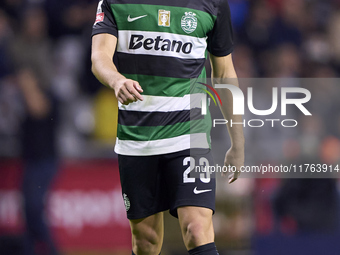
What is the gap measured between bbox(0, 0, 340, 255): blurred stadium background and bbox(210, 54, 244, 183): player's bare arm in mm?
1566

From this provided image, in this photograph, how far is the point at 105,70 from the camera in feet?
7.96

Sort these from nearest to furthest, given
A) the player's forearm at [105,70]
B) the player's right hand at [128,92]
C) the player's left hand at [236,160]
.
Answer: the player's right hand at [128,92] → the player's forearm at [105,70] → the player's left hand at [236,160]

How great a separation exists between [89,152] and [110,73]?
2192 millimetres

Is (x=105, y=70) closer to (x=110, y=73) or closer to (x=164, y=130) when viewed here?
(x=110, y=73)

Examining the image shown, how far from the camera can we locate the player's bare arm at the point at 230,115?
2.89 metres

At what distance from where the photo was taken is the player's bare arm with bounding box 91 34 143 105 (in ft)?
6.82

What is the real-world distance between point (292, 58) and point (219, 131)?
1260 millimetres

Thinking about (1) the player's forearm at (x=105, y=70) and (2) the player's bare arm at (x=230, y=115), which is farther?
(2) the player's bare arm at (x=230, y=115)

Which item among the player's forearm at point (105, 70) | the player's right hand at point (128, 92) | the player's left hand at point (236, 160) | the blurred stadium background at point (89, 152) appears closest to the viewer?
the player's right hand at point (128, 92)

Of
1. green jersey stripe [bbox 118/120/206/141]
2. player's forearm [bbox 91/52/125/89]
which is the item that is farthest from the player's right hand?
green jersey stripe [bbox 118/120/206/141]

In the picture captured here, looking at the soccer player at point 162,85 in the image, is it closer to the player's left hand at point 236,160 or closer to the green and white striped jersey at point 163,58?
the green and white striped jersey at point 163,58

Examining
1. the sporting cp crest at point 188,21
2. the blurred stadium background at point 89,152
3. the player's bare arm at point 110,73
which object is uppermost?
the sporting cp crest at point 188,21

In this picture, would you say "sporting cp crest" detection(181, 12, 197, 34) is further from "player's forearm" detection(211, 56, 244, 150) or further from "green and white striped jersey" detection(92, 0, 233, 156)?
"player's forearm" detection(211, 56, 244, 150)

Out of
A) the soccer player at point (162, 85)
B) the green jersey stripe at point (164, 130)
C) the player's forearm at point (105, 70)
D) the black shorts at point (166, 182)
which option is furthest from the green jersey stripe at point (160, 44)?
the black shorts at point (166, 182)
